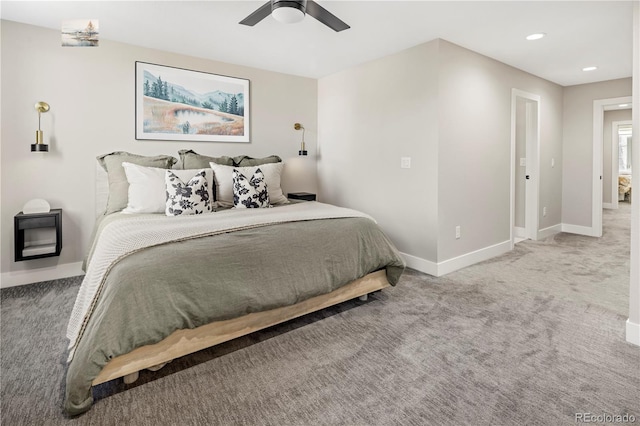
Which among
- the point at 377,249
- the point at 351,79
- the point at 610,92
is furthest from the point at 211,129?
the point at 610,92

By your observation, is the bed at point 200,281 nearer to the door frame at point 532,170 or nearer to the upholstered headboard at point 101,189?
the upholstered headboard at point 101,189

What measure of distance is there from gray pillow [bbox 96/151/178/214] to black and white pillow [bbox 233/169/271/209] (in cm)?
77

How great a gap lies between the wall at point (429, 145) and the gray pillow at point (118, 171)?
7.69 ft

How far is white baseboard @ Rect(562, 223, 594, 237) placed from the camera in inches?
215

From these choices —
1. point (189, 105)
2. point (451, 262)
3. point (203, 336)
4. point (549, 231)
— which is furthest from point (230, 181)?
point (549, 231)

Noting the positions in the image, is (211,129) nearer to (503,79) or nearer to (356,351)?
(356,351)

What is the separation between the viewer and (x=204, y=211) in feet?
9.96

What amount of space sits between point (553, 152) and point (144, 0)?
5809mm

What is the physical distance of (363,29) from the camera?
322cm

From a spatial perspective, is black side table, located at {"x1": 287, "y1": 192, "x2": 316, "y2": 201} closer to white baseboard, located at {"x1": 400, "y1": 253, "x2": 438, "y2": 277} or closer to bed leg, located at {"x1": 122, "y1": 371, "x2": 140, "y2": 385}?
white baseboard, located at {"x1": 400, "y1": 253, "x2": 438, "y2": 277}

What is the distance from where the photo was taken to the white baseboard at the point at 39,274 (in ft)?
10.5

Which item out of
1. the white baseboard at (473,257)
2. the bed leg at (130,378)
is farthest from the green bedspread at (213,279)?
the white baseboard at (473,257)

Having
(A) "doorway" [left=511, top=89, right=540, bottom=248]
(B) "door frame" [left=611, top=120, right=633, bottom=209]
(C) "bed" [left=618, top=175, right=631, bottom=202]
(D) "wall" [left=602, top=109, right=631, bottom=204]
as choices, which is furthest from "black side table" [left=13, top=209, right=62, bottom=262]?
(C) "bed" [left=618, top=175, right=631, bottom=202]

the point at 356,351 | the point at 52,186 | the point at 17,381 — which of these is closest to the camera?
the point at 17,381
